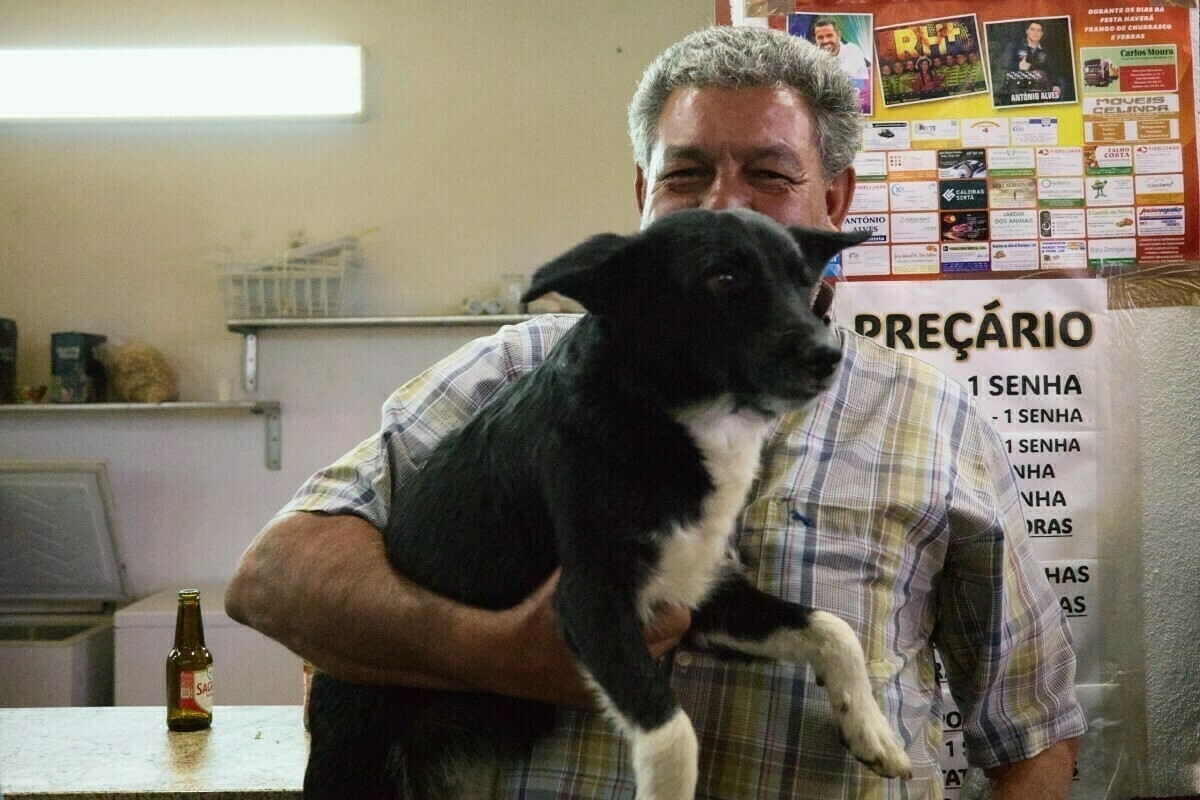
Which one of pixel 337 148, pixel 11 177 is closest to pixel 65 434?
pixel 11 177

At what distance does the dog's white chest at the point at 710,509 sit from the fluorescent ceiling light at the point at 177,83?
11.1ft

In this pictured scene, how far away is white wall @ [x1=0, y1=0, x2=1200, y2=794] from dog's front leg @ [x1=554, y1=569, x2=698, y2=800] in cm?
348

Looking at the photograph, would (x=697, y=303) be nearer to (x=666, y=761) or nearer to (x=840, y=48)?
(x=666, y=761)

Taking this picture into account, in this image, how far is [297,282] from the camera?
4148 millimetres

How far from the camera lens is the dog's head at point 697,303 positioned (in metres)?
0.90

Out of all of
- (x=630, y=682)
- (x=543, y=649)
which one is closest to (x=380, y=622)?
(x=543, y=649)

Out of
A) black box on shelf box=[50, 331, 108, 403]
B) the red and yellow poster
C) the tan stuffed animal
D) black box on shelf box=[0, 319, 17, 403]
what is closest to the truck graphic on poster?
the red and yellow poster

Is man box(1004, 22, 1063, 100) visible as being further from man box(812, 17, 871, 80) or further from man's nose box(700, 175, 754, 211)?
man's nose box(700, 175, 754, 211)

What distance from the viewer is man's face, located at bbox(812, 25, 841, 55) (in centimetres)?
178

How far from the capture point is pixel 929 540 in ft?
3.93

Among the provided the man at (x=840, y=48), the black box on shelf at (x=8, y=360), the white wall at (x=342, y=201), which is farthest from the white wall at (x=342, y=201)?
the man at (x=840, y=48)

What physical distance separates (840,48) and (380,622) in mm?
1278

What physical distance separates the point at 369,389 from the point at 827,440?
3.35m

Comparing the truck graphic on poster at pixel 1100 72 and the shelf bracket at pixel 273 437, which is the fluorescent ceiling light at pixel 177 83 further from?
the truck graphic on poster at pixel 1100 72
